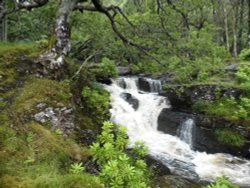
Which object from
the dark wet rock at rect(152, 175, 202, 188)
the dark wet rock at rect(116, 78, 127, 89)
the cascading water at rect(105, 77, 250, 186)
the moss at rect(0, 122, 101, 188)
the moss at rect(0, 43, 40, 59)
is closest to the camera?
the moss at rect(0, 122, 101, 188)

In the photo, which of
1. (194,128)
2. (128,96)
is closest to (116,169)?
(194,128)

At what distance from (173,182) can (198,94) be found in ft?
21.9

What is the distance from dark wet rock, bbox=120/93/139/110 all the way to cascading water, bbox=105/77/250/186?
0.51 ft

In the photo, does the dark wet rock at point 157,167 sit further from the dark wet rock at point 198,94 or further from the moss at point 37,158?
the dark wet rock at point 198,94

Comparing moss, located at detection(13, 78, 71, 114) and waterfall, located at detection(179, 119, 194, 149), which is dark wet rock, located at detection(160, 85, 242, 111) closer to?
waterfall, located at detection(179, 119, 194, 149)

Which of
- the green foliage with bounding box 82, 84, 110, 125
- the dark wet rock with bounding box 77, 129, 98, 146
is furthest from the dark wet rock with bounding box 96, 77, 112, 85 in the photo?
the dark wet rock with bounding box 77, 129, 98, 146

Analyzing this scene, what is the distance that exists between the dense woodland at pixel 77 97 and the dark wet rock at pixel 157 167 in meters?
0.16

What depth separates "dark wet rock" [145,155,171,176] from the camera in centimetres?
949

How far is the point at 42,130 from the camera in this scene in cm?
705

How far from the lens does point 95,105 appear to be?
982cm

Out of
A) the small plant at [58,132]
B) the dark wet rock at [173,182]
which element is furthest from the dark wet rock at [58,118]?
the dark wet rock at [173,182]

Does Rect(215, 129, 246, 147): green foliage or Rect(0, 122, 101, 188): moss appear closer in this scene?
Rect(0, 122, 101, 188): moss

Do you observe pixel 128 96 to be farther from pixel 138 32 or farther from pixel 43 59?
pixel 43 59

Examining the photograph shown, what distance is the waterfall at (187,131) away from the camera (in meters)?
12.9
